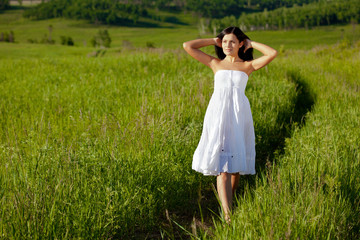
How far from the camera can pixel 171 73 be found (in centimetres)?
1030

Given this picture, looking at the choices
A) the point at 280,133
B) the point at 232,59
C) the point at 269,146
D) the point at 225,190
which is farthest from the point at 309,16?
the point at 225,190

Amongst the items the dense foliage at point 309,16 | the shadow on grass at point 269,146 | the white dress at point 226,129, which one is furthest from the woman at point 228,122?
the dense foliage at point 309,16

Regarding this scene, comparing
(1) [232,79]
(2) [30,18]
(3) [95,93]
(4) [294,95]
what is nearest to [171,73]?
(3) [95,93]

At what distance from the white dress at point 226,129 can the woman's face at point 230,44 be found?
228 millimetres

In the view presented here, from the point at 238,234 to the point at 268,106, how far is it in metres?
4.47

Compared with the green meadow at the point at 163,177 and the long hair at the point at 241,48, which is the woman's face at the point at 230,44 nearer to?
the long hair at the point at 241,48

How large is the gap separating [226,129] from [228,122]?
0.24 ft

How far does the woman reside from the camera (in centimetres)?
366

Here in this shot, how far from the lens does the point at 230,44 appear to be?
3.86m

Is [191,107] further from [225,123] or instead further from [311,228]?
[311,228]

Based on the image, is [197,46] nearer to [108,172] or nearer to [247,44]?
[247,44]

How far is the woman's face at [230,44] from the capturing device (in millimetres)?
3852

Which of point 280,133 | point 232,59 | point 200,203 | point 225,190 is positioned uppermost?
point 232,59

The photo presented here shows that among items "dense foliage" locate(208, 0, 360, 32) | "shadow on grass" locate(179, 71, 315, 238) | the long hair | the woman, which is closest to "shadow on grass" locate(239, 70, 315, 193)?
"shadow on grass" locate(179, 71, 315, 238)
